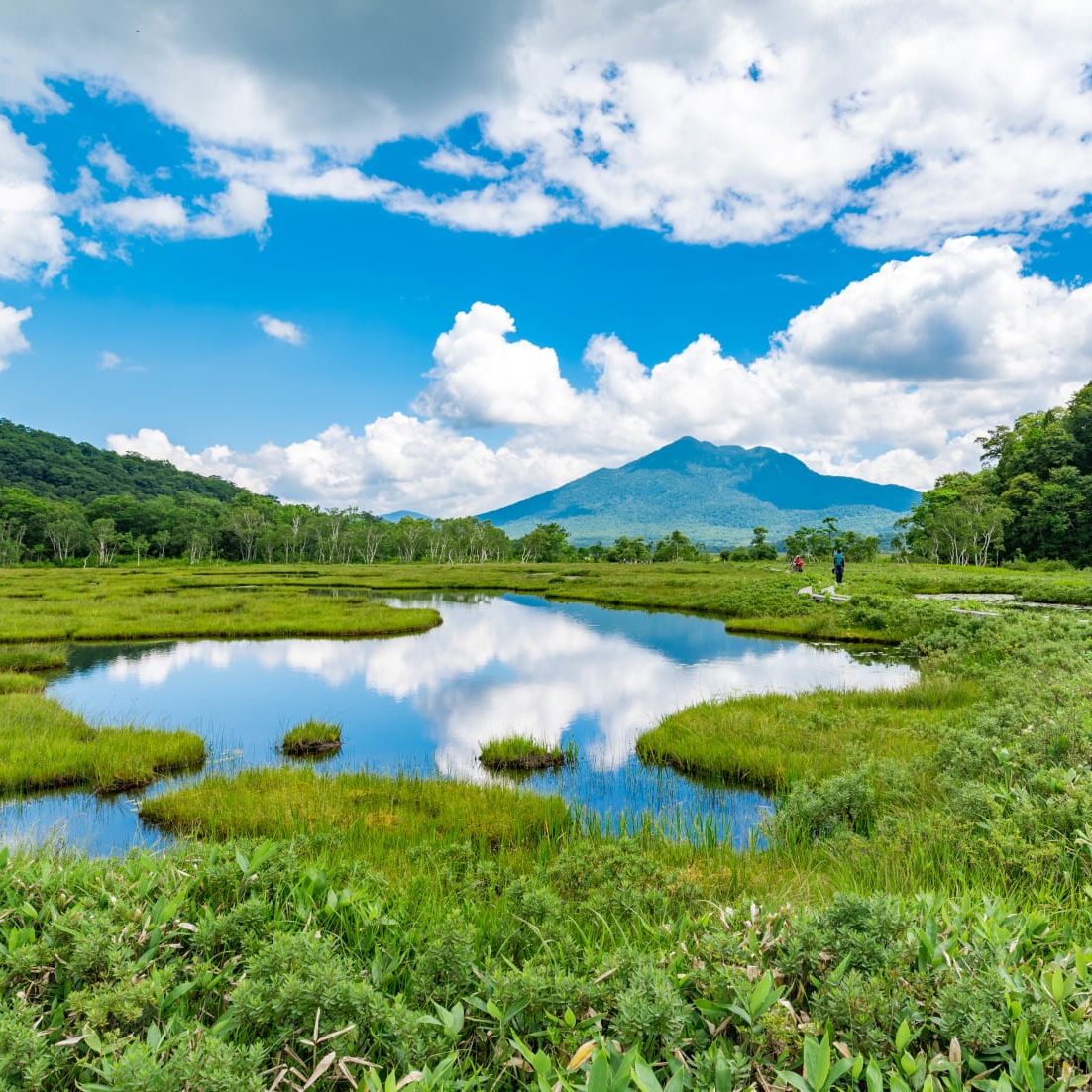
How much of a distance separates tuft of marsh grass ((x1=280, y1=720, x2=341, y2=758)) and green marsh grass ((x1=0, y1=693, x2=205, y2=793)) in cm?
175

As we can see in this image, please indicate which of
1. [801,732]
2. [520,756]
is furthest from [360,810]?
[801,732]

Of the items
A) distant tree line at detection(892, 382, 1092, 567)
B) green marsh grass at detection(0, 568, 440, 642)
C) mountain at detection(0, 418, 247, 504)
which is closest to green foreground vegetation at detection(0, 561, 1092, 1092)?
green marsh grass at detection(0, 568, 440, 642)

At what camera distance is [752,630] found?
32469mm

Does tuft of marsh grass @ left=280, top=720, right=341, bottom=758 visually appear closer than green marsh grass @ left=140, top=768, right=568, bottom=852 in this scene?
No

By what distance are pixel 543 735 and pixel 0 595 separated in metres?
45.1

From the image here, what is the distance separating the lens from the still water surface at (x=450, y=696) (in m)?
10.9

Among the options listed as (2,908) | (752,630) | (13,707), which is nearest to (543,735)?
(2,908)

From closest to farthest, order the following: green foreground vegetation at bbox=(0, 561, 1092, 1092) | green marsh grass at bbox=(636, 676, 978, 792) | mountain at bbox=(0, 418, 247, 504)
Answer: green foreground vegetation at bbox=(0, 561, 1092, 1092), green marsh grass at bbox=(636, 676, 978, 792), mountain at bbox=(0, 418, 247, 504)

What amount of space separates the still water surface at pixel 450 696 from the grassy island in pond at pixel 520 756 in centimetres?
38

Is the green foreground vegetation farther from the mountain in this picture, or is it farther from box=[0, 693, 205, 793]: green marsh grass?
the mountain

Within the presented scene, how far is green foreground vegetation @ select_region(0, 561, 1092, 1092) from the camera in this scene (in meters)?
2.94

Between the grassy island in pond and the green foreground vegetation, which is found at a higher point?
the green foreground vegetation

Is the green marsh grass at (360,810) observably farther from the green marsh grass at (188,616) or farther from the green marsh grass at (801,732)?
the green marsh grass at (188,616)

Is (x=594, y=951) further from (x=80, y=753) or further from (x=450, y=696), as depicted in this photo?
(x=450, y=696)
